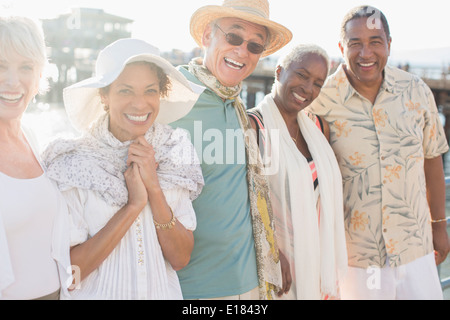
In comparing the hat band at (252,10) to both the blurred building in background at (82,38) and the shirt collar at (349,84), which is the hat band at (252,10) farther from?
the blurred building in background at (82,38)

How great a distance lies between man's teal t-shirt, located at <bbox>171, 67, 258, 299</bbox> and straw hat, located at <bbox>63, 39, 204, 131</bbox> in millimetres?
330

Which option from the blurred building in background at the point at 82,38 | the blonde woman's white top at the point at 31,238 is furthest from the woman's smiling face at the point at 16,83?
the blurred building in background at the point at 82,38

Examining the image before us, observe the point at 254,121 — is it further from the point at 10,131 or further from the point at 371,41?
the point at 10,131

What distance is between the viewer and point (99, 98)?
1.98 meters

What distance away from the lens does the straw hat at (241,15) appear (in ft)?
8.08

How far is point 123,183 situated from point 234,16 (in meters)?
1.23

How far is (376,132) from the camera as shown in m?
2.90

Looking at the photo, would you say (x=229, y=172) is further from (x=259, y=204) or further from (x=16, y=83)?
(x=16, y=83)

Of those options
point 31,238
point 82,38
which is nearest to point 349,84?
point 31,238

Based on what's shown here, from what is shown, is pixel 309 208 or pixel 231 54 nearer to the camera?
pixel 231 54

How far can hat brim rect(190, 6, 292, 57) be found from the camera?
2.46 m

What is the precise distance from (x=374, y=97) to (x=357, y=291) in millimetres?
1372

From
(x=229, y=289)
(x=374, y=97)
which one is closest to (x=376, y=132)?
(x=374, y=97)

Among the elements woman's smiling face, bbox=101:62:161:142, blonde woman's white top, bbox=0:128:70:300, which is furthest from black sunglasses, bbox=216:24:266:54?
blonde woman's white top, bbox=0:128:70:300
